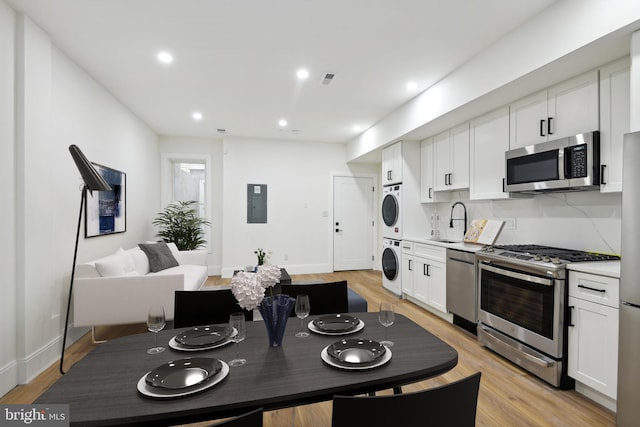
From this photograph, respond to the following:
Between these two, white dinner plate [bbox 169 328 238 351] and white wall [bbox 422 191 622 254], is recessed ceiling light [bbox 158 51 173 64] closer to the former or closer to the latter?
white dinner plate [bbox 169 328 238 351]

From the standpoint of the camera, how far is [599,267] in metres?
2.10

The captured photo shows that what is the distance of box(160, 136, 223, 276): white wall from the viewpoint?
612 cm

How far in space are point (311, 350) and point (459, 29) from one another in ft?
8.57

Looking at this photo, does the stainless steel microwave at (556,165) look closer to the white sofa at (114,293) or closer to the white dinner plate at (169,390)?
the white dinner plate at (169,390)

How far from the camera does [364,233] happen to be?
22.3ft

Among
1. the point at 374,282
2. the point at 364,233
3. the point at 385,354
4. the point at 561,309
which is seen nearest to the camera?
the point at 385,354

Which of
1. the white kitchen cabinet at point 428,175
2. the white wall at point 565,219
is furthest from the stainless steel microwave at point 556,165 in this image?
the white kitchen cabinet at point 428,175

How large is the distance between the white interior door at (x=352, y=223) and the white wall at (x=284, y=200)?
164 mm

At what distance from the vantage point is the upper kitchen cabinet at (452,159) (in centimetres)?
380

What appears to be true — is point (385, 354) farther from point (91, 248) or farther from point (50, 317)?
point (91, 248)

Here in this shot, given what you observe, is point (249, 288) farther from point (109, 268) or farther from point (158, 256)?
point (158, 256)

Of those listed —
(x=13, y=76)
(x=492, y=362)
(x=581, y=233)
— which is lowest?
(x=492, y=362)

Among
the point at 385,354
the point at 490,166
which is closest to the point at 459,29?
the point at 490,166

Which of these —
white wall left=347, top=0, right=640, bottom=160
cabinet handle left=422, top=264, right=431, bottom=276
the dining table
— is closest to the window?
cabinet handle left=422, top=264, right=431, bottom=276
